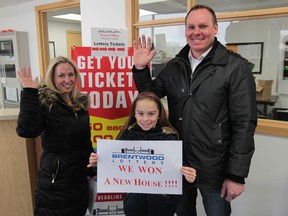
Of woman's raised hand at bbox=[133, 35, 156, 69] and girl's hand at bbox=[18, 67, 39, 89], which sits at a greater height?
woman's raised hand at bbox=[133, 35, 156, 69]

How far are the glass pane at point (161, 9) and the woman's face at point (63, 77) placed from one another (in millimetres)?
1317

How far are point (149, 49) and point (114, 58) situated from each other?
0.46 m

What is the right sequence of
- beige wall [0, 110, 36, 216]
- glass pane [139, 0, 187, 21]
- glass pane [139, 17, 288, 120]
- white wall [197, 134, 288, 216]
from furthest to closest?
glass pane [139, 0, 187, 21] → glass pane [139, 17, 288, 120] → white wall [197, 134, 288, 216] → beige wall [0, 110, 36, 216]

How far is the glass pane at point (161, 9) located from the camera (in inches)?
97.3

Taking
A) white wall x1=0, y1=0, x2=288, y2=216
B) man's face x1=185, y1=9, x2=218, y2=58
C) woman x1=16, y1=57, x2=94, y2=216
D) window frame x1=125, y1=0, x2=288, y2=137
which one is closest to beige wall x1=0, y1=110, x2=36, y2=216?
woman x1=16, y1=57, x2=94, y2=216

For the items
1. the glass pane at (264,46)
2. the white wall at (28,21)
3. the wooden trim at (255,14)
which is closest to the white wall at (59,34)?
the white wall at (28,21)

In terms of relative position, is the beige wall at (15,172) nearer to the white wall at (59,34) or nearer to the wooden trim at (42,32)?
the wooden trim at (42,32)

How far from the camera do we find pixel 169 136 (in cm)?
132

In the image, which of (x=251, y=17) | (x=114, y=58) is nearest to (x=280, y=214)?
(x=251, y=17)

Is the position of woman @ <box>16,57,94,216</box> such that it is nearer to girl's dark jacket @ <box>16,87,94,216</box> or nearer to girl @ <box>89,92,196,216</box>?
girl's dark jacket @ <box>16,87,94,216</box>

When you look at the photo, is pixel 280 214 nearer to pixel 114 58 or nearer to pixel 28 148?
pixel 114 58

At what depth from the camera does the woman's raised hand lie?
1468mm

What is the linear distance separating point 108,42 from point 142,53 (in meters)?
0.48

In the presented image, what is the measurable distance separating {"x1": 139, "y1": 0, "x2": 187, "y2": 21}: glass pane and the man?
47.0 inches
